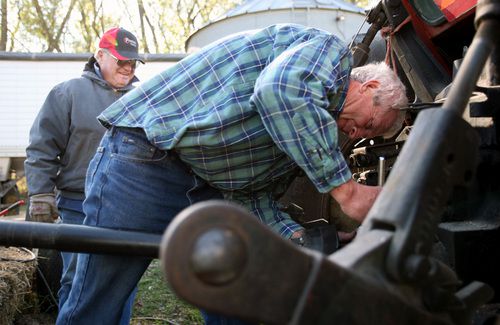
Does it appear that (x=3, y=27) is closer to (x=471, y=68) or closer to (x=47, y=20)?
(x=47, y=20)

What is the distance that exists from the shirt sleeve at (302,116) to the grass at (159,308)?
7.37ft

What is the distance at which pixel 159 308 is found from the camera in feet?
12.7

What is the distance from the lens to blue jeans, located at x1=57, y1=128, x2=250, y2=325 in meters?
2.06

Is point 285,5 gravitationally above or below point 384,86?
below

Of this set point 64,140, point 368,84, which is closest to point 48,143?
point 64,140

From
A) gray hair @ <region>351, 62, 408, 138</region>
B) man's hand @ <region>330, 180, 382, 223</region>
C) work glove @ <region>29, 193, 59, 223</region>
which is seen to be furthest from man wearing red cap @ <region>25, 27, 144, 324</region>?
man's hand @ <region>330, 180, 382, 223</region>

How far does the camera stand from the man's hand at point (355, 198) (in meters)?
1.73

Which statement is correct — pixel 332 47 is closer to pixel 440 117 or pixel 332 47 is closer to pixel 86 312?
pixel 440 117

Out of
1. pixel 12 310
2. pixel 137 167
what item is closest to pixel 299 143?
pixel 137 167

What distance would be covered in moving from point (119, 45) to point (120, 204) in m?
1.78

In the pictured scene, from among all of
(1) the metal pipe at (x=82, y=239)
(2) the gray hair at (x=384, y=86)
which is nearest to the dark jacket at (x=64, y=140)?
(1) the metal pipe at (x=82, y=239)

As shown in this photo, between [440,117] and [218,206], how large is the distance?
0.55 metres

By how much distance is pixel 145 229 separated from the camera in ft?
6.89

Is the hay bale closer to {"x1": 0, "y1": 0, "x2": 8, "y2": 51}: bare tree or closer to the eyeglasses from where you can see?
the eyeglasses
